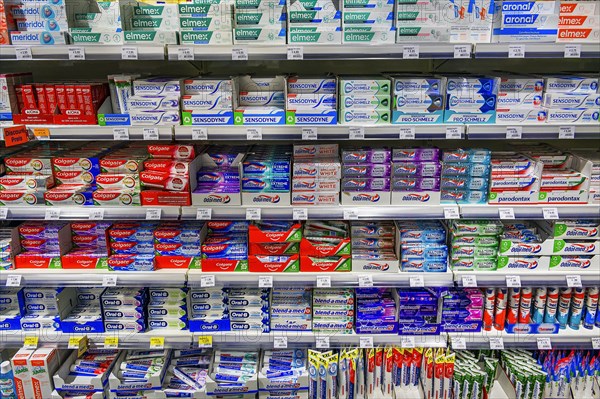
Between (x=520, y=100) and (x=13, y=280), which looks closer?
(x=520, y=100)

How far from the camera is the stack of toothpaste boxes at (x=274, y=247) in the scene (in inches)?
115

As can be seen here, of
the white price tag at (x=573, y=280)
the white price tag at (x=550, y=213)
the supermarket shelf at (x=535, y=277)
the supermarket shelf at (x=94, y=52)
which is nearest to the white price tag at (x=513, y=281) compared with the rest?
the supermarket shelf at (x=535, y=277)

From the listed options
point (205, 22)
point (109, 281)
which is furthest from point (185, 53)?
point (109, 281)

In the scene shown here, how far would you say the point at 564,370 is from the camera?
3033 millimetres

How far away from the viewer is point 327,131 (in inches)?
106

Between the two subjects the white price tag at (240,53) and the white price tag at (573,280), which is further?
the white price tag at (573,280)

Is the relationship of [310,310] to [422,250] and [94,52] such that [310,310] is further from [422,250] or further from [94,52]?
[94,52]

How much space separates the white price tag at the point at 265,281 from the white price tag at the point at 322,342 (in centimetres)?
47

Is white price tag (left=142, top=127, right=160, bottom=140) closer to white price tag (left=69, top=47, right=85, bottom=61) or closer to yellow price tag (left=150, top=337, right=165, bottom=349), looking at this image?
white price tag (left=69, top=47, right=85, bottom=61)

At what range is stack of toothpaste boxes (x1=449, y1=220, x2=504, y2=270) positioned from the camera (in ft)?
9.63

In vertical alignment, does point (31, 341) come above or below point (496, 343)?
above

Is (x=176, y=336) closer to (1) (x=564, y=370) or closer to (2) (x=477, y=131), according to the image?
(2) (x=477, y=131)

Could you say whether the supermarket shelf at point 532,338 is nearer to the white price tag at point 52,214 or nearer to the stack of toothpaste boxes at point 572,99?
the stack of toothpaste boxes at point 572,99

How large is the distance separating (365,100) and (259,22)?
71 centimetres
